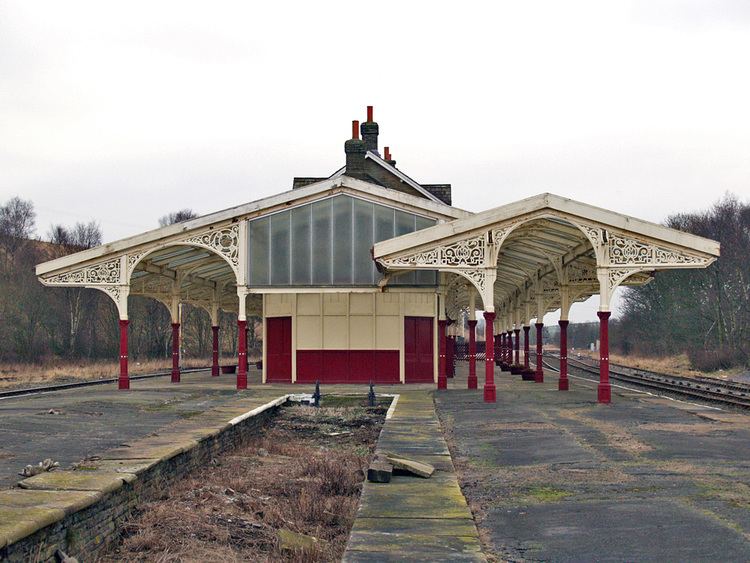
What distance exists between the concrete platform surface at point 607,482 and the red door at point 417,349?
34.1 feet

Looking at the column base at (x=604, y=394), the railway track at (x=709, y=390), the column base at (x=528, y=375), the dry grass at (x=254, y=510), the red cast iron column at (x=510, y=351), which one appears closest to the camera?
the dry grass at (x=254, y=510)

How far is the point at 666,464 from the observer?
10406mm

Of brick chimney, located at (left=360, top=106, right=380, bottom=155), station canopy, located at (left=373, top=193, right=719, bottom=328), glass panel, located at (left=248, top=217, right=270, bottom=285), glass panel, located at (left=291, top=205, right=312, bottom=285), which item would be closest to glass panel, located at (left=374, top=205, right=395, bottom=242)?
glass panel, located at (left=291, top=205, right=312, bottom=285)

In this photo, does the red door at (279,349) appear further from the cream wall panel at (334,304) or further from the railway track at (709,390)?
the railway track at (709,390)

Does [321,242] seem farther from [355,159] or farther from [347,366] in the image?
[355,159]

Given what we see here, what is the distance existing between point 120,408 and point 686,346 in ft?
147

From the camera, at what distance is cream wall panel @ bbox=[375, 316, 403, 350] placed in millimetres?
27875

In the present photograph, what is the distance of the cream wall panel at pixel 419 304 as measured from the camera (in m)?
28.0

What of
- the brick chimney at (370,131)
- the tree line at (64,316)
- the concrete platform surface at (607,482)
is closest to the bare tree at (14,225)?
the tree line at (64,316)

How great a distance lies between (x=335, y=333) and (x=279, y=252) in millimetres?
4189

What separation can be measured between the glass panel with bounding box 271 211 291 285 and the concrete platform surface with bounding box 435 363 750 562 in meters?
9.26

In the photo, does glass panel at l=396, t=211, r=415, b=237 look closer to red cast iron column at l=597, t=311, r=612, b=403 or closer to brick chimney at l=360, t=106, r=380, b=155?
red cast iron column at l=597, t=311, r=612, b=403

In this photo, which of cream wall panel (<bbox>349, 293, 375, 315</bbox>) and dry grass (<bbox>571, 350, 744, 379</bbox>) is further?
dry grass (<bbox>571, 350, 744, 379</bbox>)

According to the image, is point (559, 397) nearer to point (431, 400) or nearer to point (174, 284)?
point (431, 400)
